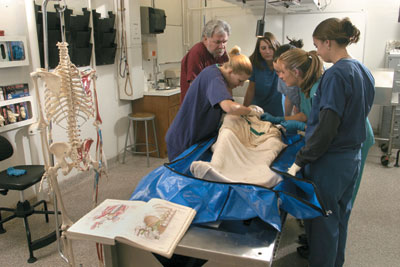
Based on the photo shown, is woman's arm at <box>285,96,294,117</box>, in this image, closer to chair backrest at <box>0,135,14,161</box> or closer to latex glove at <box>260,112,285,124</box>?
latex glove at <box>260,112,285,124</box>

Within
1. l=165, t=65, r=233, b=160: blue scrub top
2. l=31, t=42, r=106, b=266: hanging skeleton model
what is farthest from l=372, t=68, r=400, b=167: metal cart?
l=31, t=42, r=106, b=266: hanging skeleton model

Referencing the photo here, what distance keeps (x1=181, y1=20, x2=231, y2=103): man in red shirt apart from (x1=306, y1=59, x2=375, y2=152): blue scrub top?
1.26m

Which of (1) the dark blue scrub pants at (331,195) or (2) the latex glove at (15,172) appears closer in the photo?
(1) the dark blue scrub pants at (331,195)

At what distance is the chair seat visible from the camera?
243 cm

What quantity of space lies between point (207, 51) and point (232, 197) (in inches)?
68.1

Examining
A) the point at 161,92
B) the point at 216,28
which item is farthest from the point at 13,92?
the point at 161,92

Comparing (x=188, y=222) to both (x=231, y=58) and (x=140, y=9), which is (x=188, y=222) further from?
(x=140, y=9)

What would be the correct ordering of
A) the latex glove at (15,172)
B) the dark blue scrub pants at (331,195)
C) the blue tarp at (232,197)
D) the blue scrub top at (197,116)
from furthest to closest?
the latex glove at (15,172) → the blue scrub top at (197,116) → the dark blue scrub pants at (331,195) → the blue tarp at (232,197)

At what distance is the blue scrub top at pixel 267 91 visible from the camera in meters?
2.64

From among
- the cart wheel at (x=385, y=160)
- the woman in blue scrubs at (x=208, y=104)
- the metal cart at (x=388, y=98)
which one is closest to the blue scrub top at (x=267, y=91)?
the woman in blue scrubs at (x=208, y=104)

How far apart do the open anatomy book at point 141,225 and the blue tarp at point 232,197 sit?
62 mm

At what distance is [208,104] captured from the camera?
214 centimetres

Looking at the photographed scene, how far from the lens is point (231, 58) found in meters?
2.03

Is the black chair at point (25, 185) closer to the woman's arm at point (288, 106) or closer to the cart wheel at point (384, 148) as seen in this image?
the woman's arm at point (288, 106)
